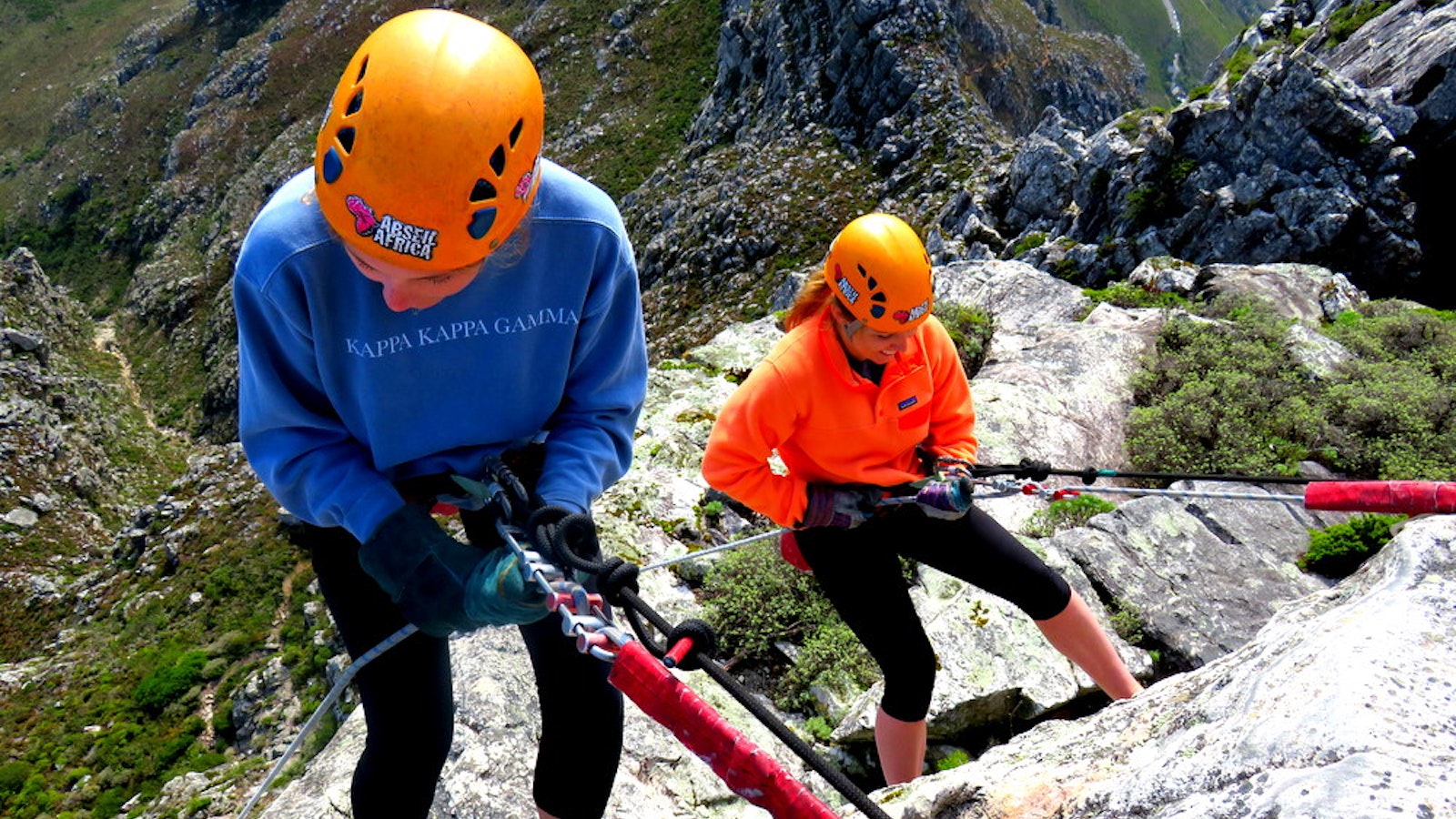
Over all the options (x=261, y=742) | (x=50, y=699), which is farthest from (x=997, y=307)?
(x=50, y=699)

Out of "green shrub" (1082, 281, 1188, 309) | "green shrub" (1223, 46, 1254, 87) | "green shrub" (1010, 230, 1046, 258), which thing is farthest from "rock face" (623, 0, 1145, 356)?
"green shrub" (1082, 281, 1188, 309)

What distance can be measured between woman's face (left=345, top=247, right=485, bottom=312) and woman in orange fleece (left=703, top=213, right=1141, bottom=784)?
2.21 meters

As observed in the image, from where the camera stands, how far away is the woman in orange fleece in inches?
181

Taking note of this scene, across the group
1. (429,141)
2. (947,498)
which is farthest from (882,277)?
(429,141)

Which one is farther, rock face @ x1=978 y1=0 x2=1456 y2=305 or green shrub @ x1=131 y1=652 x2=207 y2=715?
green shrub @ x1=131 y1=652 x2=207 y2=715

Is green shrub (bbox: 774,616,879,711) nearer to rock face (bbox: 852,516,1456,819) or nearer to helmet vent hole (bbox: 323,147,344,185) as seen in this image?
rock face (bbox: 852,516,1456,819)

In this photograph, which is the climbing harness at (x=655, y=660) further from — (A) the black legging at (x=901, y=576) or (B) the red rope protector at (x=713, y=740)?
(A) the black legging at (x=901, y=576)

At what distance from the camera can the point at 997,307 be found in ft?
52.4

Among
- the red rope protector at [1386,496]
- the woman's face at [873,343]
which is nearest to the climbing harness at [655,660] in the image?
the woman's face at [873,343]

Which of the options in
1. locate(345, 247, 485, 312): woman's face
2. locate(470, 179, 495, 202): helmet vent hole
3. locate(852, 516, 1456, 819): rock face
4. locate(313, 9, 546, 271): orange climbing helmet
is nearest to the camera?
locate(852, 516, 1456, 819): rock face

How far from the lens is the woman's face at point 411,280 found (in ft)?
8.36

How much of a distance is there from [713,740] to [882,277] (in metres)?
3.12

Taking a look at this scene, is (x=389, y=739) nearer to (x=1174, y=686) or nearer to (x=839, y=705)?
(x=1174, y=686)

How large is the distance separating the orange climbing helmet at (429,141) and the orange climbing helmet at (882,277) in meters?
2.46
